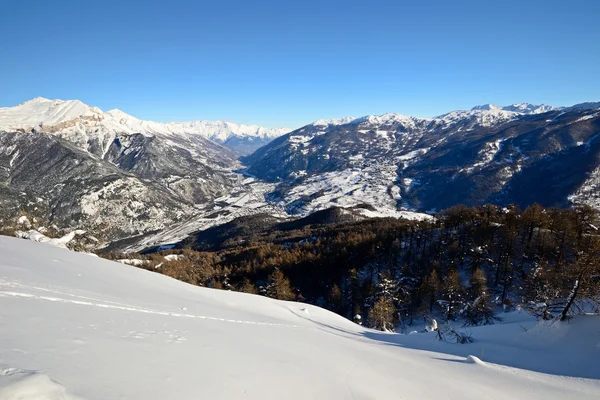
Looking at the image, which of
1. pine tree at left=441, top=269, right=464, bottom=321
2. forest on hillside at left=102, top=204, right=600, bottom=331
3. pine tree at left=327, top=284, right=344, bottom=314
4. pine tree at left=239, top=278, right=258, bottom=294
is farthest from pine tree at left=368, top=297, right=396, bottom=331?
pine tree at left=239, top=278, right=258, bottom=294

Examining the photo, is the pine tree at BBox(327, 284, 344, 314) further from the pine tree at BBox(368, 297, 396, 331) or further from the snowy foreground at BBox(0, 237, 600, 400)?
the snowy foreground at BBox(0, 237, 600, 400)

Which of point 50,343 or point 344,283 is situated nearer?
point 50,343

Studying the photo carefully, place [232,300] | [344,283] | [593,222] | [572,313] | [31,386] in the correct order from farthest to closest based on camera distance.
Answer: [344,283] → [593,222] → [232,300] → [572,313] → [31,386]

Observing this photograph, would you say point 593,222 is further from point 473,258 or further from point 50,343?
point 50,343

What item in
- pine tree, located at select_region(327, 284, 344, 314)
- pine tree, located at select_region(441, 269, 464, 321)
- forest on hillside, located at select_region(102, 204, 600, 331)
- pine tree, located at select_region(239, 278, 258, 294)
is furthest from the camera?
pine tree, located at select_region(327, 284, 344, 314)

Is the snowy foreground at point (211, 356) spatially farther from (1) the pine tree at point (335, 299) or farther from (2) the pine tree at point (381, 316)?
(1) the pine tree at point (335, 299)

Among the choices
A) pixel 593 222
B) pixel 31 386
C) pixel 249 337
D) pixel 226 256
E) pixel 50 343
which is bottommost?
pixel 226 256

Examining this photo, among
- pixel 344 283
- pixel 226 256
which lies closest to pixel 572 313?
pixel 344 283

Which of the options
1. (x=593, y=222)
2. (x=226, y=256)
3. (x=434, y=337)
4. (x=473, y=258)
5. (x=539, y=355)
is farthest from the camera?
(x=226, y=256)
